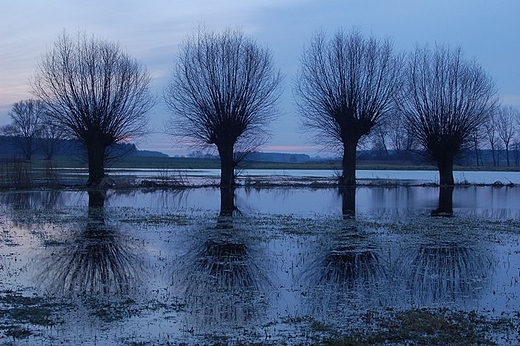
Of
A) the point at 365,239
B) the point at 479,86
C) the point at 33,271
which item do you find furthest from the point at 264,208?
the point at 479,86

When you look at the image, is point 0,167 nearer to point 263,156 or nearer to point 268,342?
point 268,342

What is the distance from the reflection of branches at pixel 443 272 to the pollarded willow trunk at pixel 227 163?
26682 millimetres

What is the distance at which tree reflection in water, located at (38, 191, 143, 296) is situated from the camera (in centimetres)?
962

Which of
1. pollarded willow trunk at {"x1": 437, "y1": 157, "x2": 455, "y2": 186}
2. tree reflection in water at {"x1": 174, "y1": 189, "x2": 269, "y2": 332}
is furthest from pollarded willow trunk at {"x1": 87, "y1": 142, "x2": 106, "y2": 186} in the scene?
pollarded willow trunk at {"x1": 437, "y1": 157, "x2": 455, "y2": 186}

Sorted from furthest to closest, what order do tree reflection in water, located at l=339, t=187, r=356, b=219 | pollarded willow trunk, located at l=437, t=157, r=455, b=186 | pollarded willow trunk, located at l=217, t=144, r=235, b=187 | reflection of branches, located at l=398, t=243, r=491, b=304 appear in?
pollarded willow trunk, located at l=437, t=157, r=455, b=186 → pollarded willow trunk, located at l=217, t=144, r=235, b=187 → tree reflection in water, located at l=339, t=187, r=356, b=219 → reflection of branches, located at l=398, t=243, r=491, b=304

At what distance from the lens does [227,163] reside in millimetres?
40375

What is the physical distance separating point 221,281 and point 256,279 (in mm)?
665

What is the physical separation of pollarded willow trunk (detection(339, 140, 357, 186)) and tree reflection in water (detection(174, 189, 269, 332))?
26.7 meters

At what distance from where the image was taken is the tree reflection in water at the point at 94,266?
962 cm

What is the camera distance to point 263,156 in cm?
16412

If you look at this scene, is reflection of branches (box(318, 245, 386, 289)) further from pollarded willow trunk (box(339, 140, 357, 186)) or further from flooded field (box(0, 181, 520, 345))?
pollarded willow trunk (box(339, 140, 357, 186))

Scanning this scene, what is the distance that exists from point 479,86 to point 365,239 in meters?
35.0

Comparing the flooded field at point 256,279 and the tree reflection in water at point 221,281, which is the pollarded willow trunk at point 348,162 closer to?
the flooded field at point 256,279


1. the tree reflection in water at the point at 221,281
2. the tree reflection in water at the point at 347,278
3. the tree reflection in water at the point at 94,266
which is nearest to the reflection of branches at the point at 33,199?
the tree reflection in water at the point at 94,266
